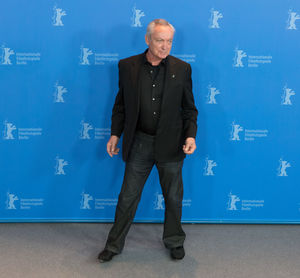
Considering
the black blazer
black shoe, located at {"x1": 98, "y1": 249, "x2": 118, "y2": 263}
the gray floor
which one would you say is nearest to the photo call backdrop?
the gray floor

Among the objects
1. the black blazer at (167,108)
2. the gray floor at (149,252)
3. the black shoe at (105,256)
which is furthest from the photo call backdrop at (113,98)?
the black shoe at (105,256)

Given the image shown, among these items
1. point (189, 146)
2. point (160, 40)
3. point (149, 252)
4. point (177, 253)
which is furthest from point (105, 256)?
point (160, 40)

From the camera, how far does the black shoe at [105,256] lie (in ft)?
7.26

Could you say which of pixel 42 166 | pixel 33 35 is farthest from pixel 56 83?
pixel 42 166

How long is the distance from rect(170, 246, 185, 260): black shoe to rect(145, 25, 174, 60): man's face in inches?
53.5

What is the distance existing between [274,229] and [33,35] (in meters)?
2.53

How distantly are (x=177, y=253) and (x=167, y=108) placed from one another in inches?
41.4

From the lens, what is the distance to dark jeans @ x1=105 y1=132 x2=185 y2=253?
2.14 meters

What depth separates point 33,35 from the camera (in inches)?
95.0

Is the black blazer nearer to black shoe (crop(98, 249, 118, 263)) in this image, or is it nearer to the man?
the man

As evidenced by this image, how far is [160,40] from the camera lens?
6.15 ft

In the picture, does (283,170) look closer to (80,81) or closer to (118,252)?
(118,252)

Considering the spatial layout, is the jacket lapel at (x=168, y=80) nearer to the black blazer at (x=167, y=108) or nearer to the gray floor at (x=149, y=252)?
the black blazer at (x=167, y=108)

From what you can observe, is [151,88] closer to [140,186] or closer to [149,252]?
[140,186]
